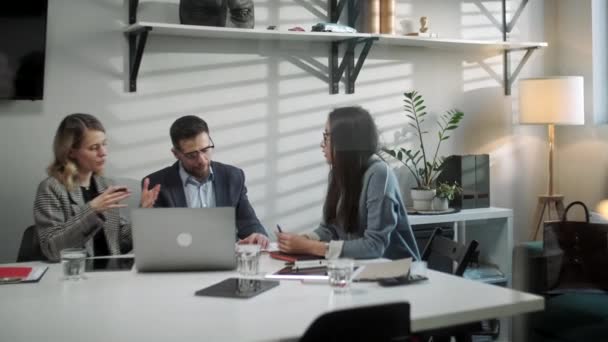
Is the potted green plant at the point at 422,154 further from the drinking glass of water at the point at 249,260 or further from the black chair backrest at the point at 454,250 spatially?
A: the drinking glass of water at the point at 249,260

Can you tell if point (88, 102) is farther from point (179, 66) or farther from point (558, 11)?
point (558, 11)

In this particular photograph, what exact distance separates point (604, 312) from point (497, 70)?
6.39 feet

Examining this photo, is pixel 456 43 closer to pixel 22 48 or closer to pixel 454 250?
pixel 454 250

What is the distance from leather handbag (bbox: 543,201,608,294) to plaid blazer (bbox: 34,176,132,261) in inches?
77.3

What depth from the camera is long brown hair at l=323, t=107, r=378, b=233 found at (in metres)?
2.72

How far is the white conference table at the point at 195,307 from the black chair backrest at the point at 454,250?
0.19 m

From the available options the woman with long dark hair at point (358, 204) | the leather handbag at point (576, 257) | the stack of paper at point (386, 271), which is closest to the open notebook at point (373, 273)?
the stack of paper at point (386, 271)

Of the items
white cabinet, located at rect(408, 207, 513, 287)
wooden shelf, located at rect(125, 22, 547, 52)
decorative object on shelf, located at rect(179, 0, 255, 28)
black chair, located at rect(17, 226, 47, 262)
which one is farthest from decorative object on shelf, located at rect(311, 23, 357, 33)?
black chair, located at rect(17, 226, 47, 262)

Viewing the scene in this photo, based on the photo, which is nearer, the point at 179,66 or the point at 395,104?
the point at 179,66

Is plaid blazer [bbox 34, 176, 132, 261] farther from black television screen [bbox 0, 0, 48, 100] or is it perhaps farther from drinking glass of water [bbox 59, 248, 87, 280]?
black television screen [bbox 0, 0, 48, 100]

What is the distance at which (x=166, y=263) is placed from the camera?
7.49ft

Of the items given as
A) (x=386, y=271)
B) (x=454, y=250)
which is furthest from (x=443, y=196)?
(x=386, y=271)

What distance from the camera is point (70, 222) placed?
2672 mm

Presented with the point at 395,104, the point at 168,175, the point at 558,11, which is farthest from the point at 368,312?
the point at 558,11
